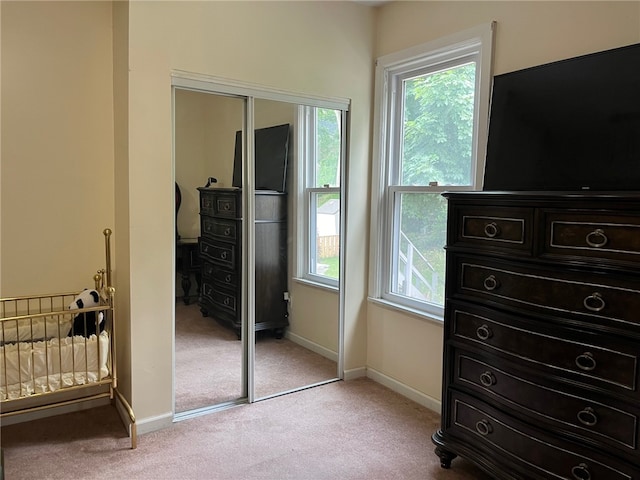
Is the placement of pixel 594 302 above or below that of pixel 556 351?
above

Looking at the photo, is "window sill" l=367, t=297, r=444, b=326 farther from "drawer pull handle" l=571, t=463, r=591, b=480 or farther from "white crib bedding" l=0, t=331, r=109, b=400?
"white crib bedding" l=0, t=331, r=109, b=400

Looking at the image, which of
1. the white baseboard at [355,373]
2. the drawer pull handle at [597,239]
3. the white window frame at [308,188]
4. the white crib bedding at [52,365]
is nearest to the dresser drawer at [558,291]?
the drawer pull handle at [597,239]

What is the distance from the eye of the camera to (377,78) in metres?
3.35

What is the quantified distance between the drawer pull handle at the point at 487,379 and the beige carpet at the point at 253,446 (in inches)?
20.5

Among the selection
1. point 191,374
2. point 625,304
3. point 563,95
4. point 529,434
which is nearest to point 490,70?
point 563,95

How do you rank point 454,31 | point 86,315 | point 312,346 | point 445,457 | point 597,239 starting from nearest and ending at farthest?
1. point 597,239
2. point 445,457
3. point 86,315
4. point 454,31
5. point 312,346

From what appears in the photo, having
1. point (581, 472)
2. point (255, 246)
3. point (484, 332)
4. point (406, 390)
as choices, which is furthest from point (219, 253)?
point (581, 472)

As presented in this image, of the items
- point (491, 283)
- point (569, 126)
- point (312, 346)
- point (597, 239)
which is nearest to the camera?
point (597, 239)

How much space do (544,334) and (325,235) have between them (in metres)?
1.77

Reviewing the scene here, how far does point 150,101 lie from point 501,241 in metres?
1.89

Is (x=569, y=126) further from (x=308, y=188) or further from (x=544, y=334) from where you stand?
(x=308, y=188)

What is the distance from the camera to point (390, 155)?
11.0ft

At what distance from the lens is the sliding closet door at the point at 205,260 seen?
9.09 feet

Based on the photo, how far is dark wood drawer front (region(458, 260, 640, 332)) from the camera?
164cm
